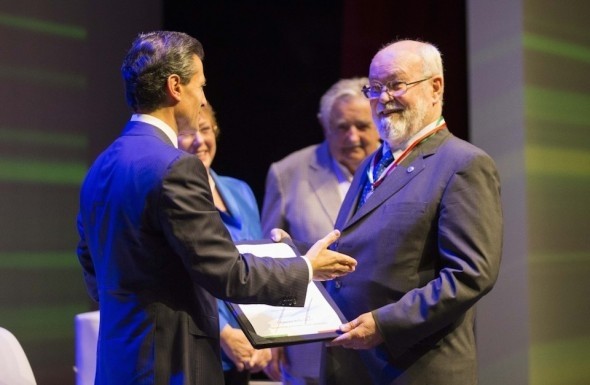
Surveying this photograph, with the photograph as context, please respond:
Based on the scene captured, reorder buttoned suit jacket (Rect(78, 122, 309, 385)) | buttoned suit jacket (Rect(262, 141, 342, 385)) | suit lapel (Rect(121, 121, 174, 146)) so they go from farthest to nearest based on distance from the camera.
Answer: buttoned suit jacket (Rect(262, 141, 342, 385)) → suit lapel (Rect(121, 121, 174, 146)) → buttoned suit jacket (Rect(78, 122, 309, 385))

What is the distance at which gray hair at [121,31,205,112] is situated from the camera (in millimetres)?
2072

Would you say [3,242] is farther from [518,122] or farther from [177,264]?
[518,122]

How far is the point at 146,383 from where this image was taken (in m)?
1.94

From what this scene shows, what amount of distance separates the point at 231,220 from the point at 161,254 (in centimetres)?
126

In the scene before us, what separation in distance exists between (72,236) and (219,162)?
1.29 metres

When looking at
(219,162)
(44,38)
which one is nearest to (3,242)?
(44,38)

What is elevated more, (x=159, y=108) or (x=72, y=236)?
(x=159, y=108)

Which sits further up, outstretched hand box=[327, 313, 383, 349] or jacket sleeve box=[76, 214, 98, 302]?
jacket sleeve box=[76, 214, 98, 302]

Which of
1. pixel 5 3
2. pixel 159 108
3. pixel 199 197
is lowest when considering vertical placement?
pixel 199 197

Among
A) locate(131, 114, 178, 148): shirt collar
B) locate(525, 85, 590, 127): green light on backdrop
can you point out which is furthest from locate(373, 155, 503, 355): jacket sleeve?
locate(525, 85, 590, 127): green light on backdrop

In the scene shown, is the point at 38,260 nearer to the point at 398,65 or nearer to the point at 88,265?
the point at 88,265

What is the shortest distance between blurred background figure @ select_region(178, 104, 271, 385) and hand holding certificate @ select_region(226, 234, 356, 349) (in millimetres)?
701

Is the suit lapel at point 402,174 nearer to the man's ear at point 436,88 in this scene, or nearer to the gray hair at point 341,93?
the man's ear at point 436,88

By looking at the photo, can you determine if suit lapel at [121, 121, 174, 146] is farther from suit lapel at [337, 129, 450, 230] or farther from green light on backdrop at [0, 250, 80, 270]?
green light on backdrop at [0, 250, 80, 270]
